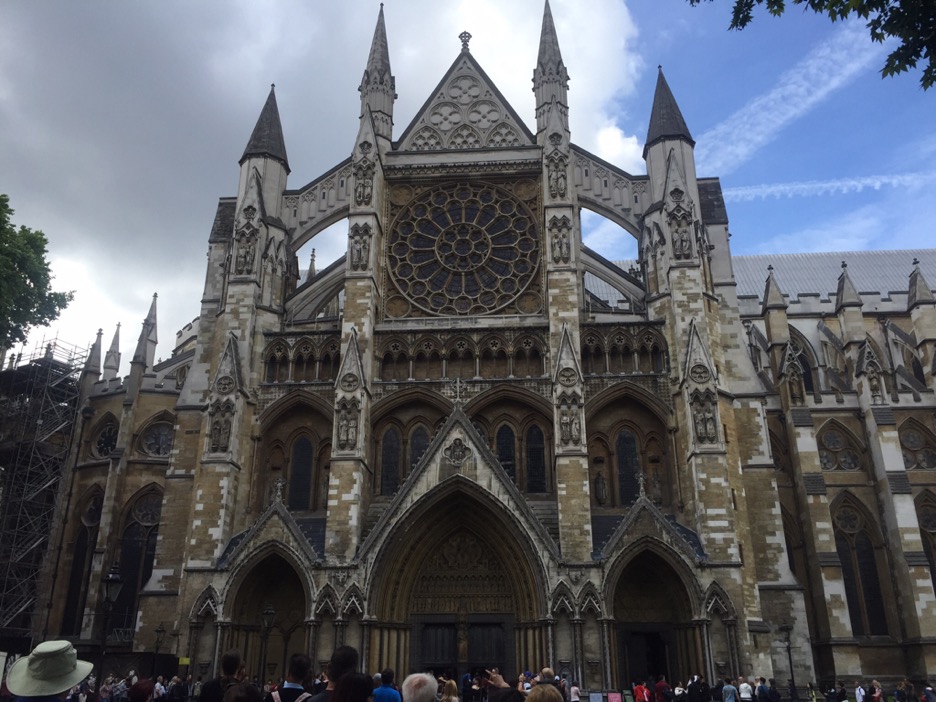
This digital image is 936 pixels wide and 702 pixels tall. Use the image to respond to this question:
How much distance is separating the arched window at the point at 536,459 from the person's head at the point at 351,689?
2013 centimetres

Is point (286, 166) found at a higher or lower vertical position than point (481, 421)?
higher

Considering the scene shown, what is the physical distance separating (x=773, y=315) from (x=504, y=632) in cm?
1921

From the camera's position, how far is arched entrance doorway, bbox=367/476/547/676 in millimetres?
22531

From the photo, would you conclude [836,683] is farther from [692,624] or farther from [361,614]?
[361,614]

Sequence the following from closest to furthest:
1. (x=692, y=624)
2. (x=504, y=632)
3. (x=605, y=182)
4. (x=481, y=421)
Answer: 1. (x=692, y=624)
2. (x=504, y=632)
3. (x=481, y=421)
4. (x=605, y=182)

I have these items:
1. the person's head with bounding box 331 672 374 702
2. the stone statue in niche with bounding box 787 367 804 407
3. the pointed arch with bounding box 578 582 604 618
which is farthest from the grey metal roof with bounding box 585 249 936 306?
the person's head with bounding box 331 672 374 702

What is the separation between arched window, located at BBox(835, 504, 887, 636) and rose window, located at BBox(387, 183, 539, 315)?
16376 mm

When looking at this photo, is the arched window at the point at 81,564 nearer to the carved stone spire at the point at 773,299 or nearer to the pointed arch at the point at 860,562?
the pointed arch at the point at 860,562

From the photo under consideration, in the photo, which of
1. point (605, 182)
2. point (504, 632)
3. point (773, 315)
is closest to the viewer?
point (504, 632)

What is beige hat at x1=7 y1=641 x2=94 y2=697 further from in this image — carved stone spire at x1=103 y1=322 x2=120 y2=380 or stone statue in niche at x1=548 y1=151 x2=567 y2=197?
carved stone spire at x1=103 y1=322 x2=120 y2=380

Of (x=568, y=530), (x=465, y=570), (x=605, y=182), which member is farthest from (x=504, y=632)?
(x=605, y=182)

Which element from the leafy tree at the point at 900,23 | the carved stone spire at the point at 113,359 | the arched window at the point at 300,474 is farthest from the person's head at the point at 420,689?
the carved stone spire at the point at 113,359

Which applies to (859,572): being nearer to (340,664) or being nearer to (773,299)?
(773,299)

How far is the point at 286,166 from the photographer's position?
29.6 metres
